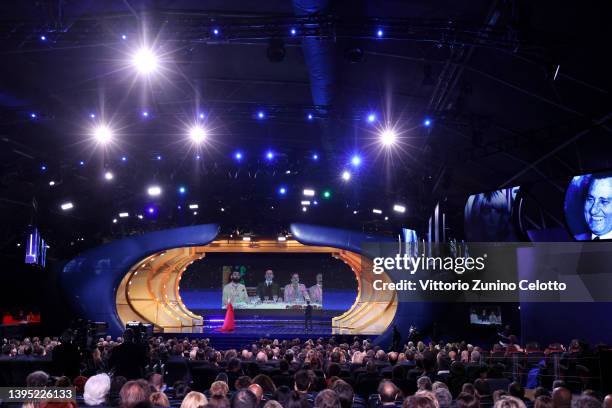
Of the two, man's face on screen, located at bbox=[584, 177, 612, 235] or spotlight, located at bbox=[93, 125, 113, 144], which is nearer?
man's face on screen, located at bbox=[584, 177, 612, 235]

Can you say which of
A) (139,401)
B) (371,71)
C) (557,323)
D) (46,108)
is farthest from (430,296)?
(139,401)

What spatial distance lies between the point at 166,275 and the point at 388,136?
16693mm

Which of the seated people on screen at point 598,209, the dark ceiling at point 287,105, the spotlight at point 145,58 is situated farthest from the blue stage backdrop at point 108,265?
the seated people on screen at point 598,209

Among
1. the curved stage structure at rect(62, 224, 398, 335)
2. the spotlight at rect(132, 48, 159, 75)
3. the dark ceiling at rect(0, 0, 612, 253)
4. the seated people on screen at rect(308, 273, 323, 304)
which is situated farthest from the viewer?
the seated people on screen at rect(308, 273, 323, 304)

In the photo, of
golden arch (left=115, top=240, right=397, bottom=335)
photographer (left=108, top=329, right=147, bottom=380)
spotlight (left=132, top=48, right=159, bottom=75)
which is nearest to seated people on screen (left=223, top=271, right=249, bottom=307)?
golden arch (left=115, top=240, right=397, bottom=335)

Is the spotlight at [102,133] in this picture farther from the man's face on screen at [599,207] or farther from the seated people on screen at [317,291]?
the seated people on screen at [317,291]

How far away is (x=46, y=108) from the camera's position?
15172 millimetres

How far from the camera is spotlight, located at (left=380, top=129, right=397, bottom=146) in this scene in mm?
17359

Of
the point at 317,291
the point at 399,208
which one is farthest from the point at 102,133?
A: the point at 317,291

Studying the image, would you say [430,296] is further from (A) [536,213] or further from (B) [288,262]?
(B) [288,262]

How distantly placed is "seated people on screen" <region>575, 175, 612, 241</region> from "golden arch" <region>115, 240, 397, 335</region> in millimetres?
15692

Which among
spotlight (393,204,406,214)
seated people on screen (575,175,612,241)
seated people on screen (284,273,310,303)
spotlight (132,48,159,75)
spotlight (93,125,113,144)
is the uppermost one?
spotlight (93,125,113,144)

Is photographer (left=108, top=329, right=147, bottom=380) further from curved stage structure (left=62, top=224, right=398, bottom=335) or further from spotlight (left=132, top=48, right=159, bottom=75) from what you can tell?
curved stage structure (left=62, top=224, right=398, bottom=335)

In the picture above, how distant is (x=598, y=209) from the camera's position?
9.70m
